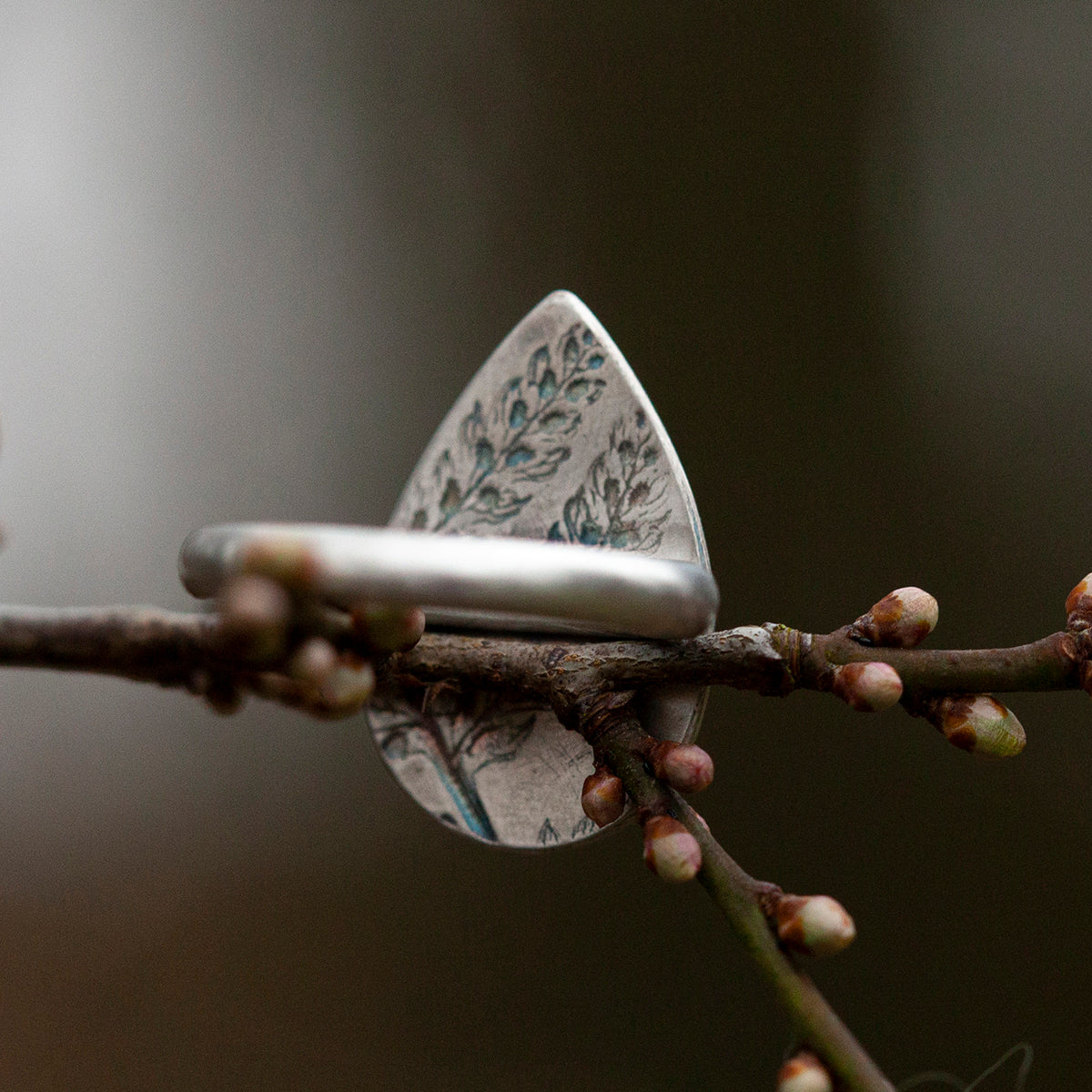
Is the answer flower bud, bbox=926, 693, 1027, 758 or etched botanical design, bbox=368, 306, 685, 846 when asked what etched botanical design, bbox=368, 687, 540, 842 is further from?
flower bud, bbox=926, 693, 1027, 758

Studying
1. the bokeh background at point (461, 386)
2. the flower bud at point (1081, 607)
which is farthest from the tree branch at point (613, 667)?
the bokeh background at point (461, 386)

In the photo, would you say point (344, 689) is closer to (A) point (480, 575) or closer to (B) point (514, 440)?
(A) point (480, 575)

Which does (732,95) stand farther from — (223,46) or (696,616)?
(696,616)

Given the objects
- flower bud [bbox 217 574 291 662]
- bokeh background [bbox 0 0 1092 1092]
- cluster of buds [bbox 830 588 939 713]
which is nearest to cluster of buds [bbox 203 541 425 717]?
flower bud [bbox 217 574 291 662]

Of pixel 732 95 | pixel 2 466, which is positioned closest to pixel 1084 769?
pixel 732 95

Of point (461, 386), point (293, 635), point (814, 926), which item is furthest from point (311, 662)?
point (461, 386)

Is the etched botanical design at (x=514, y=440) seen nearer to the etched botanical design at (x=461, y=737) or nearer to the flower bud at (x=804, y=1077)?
the etched botanical design at (x=461, y=737)

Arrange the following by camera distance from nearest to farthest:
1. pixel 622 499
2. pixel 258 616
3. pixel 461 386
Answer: pixel 258 616, pixel 622 499, pixel 461 386
